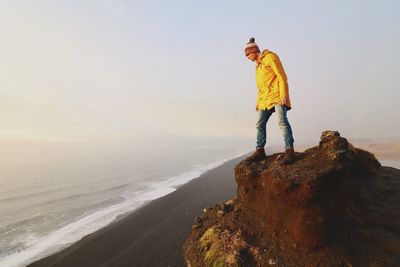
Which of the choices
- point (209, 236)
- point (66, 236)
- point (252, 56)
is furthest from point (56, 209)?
point (252, 56)

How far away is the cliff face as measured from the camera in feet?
18.9

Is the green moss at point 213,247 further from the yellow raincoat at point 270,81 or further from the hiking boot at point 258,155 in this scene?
the yellow raincoat at point 270,81


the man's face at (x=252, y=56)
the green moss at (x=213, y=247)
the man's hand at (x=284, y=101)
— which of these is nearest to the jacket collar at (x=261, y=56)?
the man's face at (x=252, y=56)

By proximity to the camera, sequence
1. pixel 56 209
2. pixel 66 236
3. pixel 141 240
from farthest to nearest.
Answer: pixel 56 209 < pixel 66 236 < pixel 141 240

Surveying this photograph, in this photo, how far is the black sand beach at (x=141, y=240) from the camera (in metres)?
12.0

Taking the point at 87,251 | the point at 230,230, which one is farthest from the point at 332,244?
the point at 87,251

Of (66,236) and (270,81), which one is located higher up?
(270,81)

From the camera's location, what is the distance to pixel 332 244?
19.2 ft

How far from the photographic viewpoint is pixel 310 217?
5891mm

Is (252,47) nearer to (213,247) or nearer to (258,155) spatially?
(258,155)

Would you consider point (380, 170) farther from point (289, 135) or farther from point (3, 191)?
point (3, 191)

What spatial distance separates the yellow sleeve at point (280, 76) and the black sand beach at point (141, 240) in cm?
809

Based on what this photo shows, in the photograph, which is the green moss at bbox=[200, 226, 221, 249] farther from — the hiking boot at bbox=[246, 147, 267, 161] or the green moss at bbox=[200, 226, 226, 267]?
the hiking boot at bbox=[246, 147, 267, 161]

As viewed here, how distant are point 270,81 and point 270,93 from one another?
0.33 m
